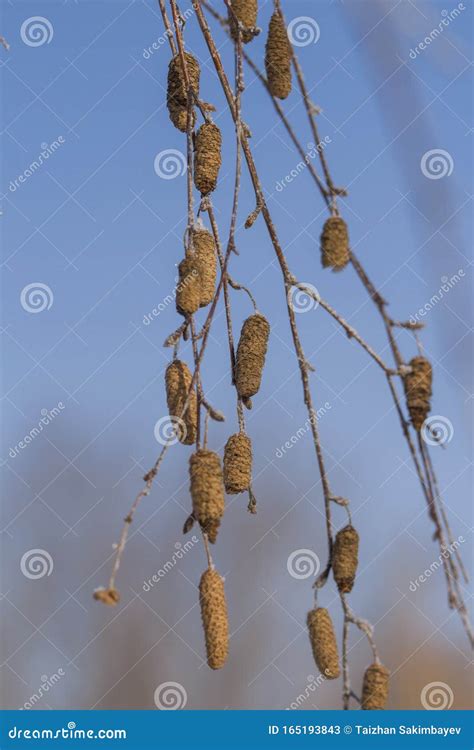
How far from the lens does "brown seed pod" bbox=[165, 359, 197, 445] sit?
1332 millimetres

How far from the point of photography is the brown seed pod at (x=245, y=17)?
1364mm

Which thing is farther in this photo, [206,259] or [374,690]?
[206,259]

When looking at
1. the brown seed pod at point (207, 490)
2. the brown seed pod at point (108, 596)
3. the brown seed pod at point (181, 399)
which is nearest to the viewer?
the brown seed pod at point (108, 596)

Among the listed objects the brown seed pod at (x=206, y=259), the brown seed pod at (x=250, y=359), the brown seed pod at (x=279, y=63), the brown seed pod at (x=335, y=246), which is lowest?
the brown seed pod at (x=250, y=359)

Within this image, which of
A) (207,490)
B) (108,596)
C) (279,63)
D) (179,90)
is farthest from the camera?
(179,90)

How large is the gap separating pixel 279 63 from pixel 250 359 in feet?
1.31

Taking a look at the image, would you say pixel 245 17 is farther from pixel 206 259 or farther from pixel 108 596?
pixel 108 596

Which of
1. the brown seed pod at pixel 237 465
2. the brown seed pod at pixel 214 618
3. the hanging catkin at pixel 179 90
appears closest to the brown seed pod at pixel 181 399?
the brown seed pod at pixel 237 465

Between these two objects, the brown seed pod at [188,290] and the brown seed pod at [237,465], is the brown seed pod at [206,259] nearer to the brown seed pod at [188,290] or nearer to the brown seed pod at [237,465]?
the brown seed pod at [188,290]

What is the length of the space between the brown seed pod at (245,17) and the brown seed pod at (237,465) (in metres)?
0.54

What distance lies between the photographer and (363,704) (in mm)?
1234

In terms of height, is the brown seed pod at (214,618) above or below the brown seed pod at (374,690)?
below

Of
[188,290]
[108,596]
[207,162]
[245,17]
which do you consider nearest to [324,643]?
[108,596]

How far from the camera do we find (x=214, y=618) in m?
1.30
